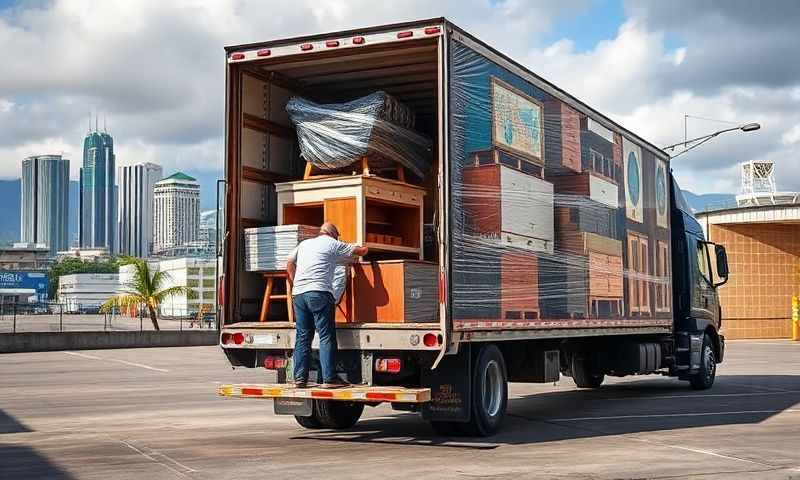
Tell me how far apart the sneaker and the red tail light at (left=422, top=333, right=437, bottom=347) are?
0.96 metres

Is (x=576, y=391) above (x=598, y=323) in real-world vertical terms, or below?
below

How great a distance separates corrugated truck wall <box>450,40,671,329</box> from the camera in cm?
1024

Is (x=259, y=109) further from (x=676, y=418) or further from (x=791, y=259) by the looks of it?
(x=791, y=259)

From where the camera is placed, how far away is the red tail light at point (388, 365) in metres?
10.0

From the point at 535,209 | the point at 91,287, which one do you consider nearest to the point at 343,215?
the point at 535,209

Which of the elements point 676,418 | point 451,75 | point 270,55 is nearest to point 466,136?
point 451,75

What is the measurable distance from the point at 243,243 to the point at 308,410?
197cm

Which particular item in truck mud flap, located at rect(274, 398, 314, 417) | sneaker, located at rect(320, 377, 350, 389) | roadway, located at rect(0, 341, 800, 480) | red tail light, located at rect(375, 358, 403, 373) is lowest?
roadway, located at rect(0, 341, 800, 480)

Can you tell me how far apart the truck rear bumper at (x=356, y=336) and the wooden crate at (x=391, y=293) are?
0.48 ft

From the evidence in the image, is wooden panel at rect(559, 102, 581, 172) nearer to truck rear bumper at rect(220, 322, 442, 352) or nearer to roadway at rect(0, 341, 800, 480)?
roadway at rect(0, 341, 800, 480)

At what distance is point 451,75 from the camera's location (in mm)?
9945

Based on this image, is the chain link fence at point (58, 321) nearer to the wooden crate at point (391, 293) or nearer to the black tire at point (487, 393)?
the wooden crate at point (391, 293)

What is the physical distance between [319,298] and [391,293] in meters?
0.71

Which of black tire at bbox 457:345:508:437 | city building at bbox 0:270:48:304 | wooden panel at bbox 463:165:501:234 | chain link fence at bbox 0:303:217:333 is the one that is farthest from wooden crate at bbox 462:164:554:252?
city building at bbox 0:270:48:304
